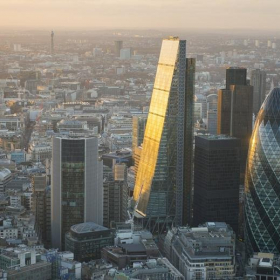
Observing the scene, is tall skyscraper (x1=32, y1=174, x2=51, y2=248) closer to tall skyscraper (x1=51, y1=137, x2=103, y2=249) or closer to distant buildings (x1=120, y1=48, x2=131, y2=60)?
tall skyscraper (x1=51, y1=137, x2=103, y2=249)

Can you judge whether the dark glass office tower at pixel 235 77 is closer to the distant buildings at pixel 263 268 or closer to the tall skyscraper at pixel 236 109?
the tall skyscraper at pixel 236 109

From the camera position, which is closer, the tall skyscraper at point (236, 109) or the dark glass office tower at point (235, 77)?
the tall skyscraper at point (236, 109)

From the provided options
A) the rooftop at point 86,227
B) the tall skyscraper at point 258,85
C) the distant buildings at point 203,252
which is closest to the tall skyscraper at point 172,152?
the distant buildings at point 203,252

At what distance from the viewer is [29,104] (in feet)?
177

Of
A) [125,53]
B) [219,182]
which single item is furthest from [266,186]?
[125,53]

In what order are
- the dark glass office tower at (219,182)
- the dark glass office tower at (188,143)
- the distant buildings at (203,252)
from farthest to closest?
the dark glass office tower at (188,143), the dark glass office tower at (219,182), the distant buildings at (203,252)

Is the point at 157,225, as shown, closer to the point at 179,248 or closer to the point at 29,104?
the point at 179,248

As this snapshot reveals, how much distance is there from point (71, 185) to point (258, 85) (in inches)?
676

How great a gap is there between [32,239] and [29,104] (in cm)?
3199

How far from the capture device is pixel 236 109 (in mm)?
32219

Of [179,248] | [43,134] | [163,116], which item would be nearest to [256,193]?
[179,248]

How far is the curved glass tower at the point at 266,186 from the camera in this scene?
74.3 feet

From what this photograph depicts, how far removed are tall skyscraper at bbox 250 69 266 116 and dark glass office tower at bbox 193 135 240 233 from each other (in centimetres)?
932

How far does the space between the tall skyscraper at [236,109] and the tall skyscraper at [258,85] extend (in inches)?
60.9
